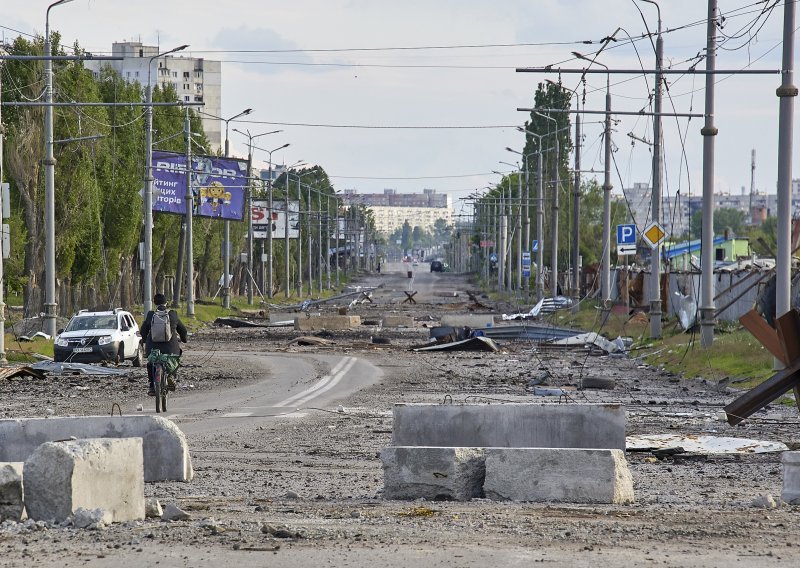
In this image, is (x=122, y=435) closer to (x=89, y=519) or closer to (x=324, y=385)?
(x=89, y=519)

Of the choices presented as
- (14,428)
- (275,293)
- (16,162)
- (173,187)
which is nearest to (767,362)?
(14,428)

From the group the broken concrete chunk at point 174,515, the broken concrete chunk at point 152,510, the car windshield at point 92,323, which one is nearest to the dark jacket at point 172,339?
the broken concrete chunk at point 152,510

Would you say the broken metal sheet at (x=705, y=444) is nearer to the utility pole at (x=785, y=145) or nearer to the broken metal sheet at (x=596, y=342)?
the utility pole at (x=785, y=145)

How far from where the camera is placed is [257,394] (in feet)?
84.3

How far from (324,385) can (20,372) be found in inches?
253

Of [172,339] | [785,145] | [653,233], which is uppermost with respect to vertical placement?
[785,145]

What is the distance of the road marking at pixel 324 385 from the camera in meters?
23.8

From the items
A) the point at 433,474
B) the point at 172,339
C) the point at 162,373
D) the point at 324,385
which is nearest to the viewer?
the point at 433,474

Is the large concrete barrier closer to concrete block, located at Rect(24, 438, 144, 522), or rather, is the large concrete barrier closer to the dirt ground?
the dirt ground

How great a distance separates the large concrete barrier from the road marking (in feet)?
32.0

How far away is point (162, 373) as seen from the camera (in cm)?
2128

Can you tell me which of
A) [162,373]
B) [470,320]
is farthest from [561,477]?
[470,320]

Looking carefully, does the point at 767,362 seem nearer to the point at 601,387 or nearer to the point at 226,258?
the point at 601,387

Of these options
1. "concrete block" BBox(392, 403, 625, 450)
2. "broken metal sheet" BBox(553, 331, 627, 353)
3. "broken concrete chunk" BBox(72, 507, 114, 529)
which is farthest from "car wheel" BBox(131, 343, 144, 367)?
"broken concrete chunk" BBox(72, 507, 114, 529)
